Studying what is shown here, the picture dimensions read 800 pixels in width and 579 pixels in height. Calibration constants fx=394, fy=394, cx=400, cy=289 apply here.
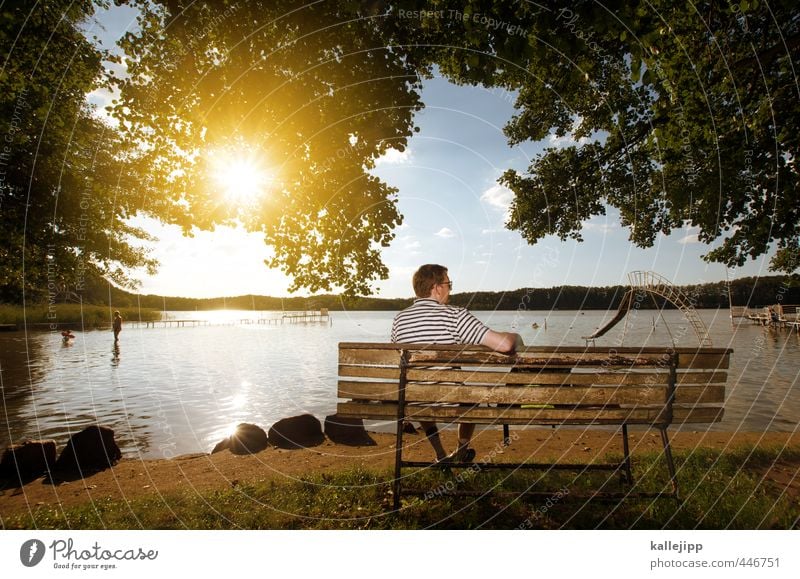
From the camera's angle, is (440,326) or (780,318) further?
(780,318)

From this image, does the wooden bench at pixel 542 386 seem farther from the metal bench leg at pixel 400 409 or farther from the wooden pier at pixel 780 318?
Result: the wooden pier at pixel 780 318

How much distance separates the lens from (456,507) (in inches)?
169

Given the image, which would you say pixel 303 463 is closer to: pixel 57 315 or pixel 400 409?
pixel 400 409

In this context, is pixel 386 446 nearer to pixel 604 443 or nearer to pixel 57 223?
pixel 604 443

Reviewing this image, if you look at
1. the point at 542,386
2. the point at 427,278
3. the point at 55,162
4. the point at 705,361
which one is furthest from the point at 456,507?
the point at 55,162

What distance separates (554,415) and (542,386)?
1.18ft

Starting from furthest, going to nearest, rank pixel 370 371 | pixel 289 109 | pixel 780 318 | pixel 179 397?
pixel 780 318
pixel 179 397
pixel 289 109
pixel 370 371

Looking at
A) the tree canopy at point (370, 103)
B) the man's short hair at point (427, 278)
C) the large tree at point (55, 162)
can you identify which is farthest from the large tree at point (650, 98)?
the large tree at point (55, 162)

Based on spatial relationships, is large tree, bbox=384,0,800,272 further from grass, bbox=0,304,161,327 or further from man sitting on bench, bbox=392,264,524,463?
grass, bbox=0,304,161,327

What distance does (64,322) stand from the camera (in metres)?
59.9

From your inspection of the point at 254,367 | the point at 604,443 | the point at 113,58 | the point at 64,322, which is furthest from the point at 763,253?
the point at 64,322

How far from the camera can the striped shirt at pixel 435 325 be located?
15.2 feet

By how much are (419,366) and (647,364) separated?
236 cm

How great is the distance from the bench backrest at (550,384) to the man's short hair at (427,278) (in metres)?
1.10
